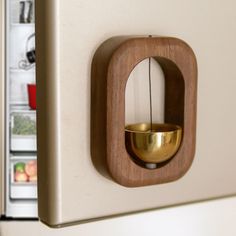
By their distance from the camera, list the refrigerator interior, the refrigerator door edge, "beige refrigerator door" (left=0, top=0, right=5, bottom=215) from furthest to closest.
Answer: the refrigerator interior, "beige refrigerator door" (left=0, top=0, right=5, bottom=215), the refrigerator door edge

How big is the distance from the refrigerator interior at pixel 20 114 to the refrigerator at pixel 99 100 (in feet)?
6.08

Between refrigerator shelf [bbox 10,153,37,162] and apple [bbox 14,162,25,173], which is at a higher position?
refrigerator shelf [bbox 10,153,37,162]

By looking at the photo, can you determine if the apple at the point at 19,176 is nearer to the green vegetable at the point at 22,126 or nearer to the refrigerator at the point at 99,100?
the green vegetable at the point at 22,126

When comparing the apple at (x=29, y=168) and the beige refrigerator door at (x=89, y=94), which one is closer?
the beige refrigerator door at (x=89, y=94)

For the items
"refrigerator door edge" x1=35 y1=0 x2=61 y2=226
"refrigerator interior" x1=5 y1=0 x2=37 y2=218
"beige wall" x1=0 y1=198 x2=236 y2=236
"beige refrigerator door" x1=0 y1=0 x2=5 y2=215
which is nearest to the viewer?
"refrigerator door edge" x1=35 y1=0 x2=61 y2=226

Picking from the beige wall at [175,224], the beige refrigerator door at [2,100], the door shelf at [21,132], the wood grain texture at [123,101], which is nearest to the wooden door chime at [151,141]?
the wood grain texture at [123,101]

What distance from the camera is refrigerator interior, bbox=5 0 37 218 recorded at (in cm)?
237

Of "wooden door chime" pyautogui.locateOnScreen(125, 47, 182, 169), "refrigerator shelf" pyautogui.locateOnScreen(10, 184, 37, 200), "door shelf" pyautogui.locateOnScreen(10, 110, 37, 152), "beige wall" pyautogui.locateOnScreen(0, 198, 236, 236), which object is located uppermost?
"wooden door chime" pyautogui.locateOnScreen(125, 47, 182, 169)

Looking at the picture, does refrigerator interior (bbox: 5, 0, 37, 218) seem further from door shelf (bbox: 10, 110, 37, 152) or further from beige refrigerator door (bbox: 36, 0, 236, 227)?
beige refrigerator door (bbox: 36, 0, 236, 227)

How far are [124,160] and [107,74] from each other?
0.31 ft

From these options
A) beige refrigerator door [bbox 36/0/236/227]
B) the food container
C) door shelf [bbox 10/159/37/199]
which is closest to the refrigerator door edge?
beige refrigerator door [bbox 36/0/236/227]

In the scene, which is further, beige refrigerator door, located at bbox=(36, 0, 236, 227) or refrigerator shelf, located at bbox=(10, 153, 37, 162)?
refrigerator shelf, located at bbox=(10, 153, 37, 162)

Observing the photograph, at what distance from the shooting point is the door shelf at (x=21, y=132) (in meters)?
2.43

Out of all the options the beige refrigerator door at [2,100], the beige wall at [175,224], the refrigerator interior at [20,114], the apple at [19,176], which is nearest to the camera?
→ the beige wall at [175,224]
